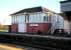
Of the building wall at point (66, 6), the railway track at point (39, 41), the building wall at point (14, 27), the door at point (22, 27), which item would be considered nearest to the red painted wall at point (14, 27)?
the building wall at point (14, 27)

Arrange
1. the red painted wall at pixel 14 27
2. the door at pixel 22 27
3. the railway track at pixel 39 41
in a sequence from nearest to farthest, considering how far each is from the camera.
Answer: the railway track at pixel 39 41 < the door at pixel 22 27 < the red painted wall at pixel 14 27

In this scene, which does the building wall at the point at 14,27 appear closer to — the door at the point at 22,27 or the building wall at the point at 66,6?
the door at the point at 22,27

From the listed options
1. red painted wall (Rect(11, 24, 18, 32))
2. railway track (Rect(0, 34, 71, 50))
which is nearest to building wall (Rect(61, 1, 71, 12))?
railway track (Rect(0, 34, 71, 50))

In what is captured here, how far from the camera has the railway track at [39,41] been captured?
42.3 ft

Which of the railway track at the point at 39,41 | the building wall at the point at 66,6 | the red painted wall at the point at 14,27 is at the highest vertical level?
the building wall at the point at 66,6

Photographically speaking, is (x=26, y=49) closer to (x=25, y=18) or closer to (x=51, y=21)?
(x=51, y=21)

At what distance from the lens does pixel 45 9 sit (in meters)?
27.3

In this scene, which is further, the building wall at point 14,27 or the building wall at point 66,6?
the building wall at point 14,27

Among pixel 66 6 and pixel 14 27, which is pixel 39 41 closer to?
pixel 66 6

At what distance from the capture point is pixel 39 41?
1567 cm

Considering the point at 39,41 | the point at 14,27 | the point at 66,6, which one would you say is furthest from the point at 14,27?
the point at 39,41

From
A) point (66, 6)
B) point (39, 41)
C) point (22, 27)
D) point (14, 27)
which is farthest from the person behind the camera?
point (14, 27)

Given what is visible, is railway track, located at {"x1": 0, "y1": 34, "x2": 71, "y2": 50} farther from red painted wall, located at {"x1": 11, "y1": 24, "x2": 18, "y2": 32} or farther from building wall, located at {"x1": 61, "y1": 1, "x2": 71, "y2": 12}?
red painted wall, located at {"x1": 11, "y1": 24, "x2": 18, "y2": 32}

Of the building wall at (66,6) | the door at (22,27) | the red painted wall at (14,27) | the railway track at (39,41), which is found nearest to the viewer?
the railway track at (39,41)
